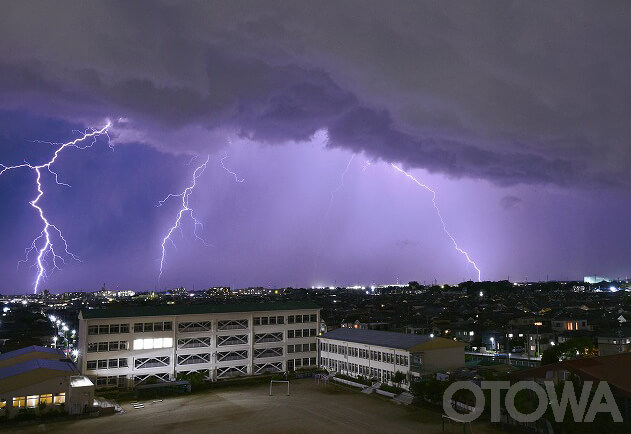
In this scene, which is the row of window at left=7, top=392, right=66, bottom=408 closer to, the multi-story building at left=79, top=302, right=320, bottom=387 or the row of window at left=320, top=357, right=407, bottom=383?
the multi-story building at left=79, top=302, right=320, bottom=387

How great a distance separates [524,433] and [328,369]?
2040 centimetres

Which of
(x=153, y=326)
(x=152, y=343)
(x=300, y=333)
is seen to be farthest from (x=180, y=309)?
(x=300, y=333)

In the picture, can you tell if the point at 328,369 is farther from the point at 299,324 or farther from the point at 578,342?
the point at 578,342

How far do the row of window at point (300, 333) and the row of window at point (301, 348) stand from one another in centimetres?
77

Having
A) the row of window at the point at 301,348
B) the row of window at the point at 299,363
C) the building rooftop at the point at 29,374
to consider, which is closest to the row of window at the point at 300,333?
the row of window at the point at 301,348

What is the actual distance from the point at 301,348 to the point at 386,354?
10.1 m

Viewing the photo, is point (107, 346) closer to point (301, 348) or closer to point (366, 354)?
point (301, 348)

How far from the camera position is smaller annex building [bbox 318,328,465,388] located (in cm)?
3156

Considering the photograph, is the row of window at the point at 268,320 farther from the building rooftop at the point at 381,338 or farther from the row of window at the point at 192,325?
the building rooftop at the point at 381,338

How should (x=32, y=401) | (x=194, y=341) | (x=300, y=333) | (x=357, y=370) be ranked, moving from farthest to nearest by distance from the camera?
(x=300, y=333) < (x=194, y=341) < (x=357, y=370) < (x=32, y=401)

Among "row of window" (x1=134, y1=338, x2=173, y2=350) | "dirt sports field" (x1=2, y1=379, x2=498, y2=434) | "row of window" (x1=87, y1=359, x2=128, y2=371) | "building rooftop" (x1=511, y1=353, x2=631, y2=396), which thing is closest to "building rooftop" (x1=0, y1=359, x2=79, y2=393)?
"dirt sports field" (x1=2, y1=379, x2=498, y2=434)

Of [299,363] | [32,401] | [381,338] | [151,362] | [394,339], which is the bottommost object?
[299,363]

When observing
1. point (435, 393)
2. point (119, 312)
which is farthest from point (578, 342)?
point (119, 312)

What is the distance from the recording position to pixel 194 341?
124 feet
